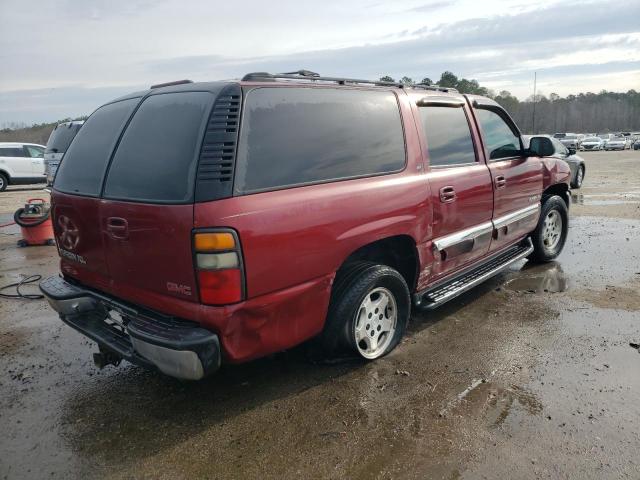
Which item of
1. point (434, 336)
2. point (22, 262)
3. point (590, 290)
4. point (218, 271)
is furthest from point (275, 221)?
point (22, 262)

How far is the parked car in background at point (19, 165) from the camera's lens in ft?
57.6

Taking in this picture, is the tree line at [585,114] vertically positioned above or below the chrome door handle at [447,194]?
above

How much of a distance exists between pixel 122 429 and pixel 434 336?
7.93ft

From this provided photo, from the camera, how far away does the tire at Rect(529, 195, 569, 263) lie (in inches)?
224

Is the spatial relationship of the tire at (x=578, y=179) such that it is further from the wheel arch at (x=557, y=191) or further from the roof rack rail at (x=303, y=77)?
the roof rack rail at (x=303, y=77)

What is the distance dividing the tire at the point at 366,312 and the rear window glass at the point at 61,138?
37.1 ft

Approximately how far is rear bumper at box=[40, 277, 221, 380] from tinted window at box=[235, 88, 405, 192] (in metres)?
0.83

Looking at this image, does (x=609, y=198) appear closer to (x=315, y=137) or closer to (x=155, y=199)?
(x=315, y=137)

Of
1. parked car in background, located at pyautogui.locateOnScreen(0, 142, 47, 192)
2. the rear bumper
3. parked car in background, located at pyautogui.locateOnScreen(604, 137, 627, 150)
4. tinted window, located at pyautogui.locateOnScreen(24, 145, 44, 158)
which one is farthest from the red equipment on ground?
parked car in background, located at pyautogui.locateOnScreen(604, 137, 627, 150)

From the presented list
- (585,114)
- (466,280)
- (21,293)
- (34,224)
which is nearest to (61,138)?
(34,224)

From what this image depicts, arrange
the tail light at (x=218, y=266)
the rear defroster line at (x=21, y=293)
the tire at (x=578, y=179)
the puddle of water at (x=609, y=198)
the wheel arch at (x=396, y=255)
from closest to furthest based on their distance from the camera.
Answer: the tail light at (x=218, y=266) < the wheel arch at (x=396, y=255) < the rear defroster line at (x=21, y=293) < the puddle of water at (x=609, y=198) < the tire at (x=578, y=179)

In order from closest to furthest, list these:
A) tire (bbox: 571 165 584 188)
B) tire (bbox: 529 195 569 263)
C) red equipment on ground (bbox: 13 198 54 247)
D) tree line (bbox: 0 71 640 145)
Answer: tire (bbox: 529 195 569 263)
red equipment on ground (bbox: 13 198 54 247)
tire (bbox: 571 165 584 188)
tree line (bbox: 0 71 640 145)

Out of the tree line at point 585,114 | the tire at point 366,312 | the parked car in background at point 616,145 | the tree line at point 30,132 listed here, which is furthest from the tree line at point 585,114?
the tire at point 366,312

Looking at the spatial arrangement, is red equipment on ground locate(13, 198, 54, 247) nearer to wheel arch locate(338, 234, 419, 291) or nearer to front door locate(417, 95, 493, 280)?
wheel arch locate(338, 234, 419, 291)
